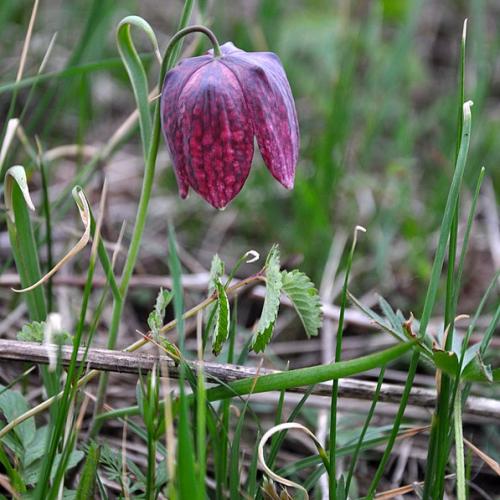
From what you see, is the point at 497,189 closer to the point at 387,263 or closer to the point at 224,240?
the point at 387,263

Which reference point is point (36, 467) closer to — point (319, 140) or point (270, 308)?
point (270, 308)

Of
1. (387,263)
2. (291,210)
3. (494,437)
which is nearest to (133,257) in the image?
(494,437)

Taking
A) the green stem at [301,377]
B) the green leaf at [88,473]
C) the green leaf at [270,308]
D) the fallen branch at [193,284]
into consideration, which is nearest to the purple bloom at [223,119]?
the green leaf at [270,308]

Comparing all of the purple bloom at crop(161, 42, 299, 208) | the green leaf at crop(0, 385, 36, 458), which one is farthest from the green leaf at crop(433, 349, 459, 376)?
the green leaf at crop(0, 385, 36, 458)

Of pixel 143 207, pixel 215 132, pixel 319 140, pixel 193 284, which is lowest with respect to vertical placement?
pixel 193 284

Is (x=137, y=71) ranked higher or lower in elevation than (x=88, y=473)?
higher

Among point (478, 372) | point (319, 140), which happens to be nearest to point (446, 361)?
point (478, 372)

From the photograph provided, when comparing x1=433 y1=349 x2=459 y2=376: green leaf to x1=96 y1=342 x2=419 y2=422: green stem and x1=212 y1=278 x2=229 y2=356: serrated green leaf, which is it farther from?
x1=212 y1=278 x2=229 y2=356: serrated green leaf
